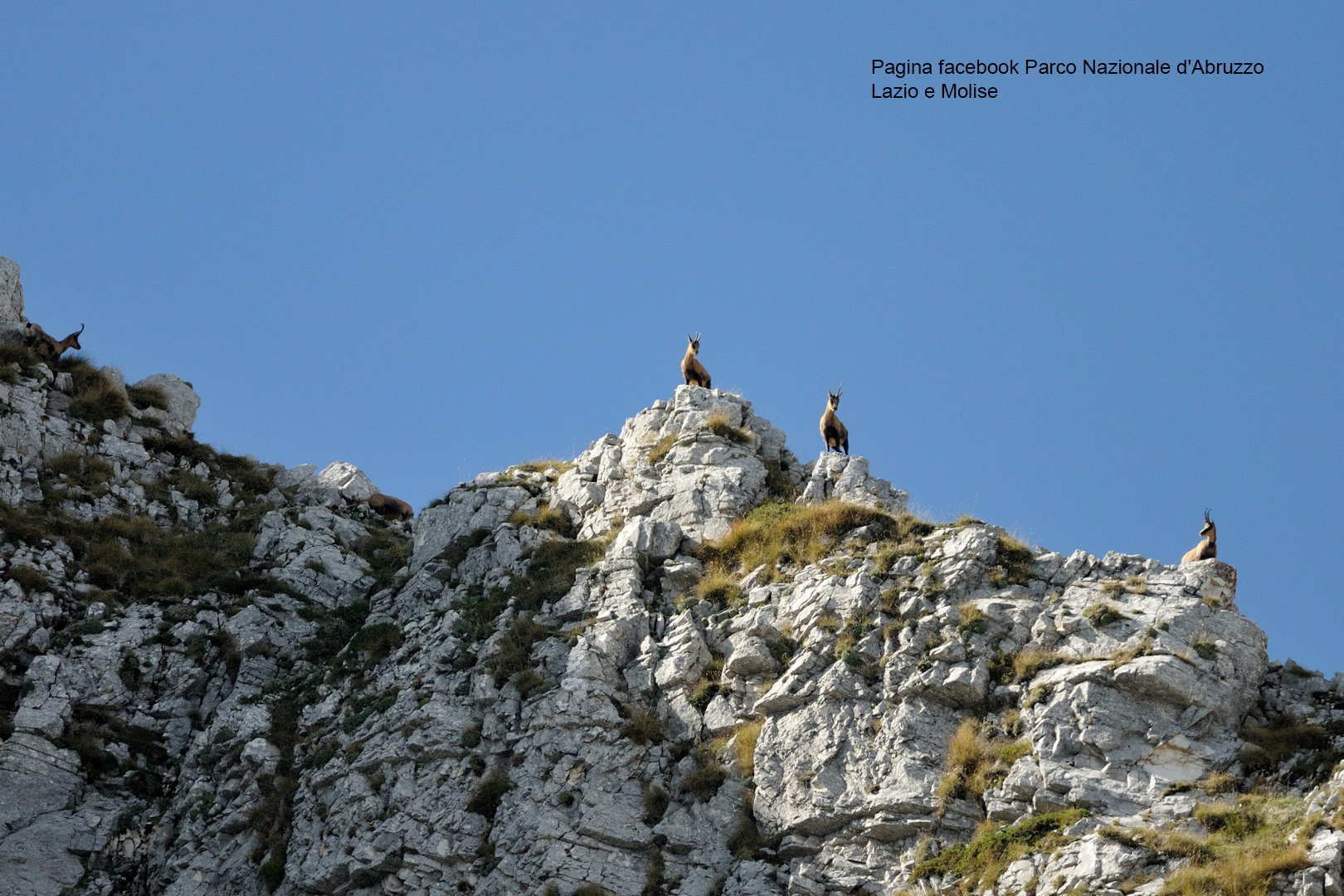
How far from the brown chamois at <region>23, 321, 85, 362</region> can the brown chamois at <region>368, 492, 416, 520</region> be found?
11.2 meters

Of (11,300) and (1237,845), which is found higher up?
(11,300)

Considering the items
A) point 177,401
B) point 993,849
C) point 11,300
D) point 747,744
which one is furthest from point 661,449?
point 11,300

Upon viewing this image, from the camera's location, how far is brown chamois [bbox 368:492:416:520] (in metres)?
43.3

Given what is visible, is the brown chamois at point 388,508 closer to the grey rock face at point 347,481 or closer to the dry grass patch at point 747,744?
the grey rock face at point 347,481

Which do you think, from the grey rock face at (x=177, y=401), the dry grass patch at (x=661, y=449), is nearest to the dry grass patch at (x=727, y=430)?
the dry grass patch at (x=661, y=449)

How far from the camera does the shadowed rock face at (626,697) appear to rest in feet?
74.1

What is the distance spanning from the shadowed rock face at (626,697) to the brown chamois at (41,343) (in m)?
6.20

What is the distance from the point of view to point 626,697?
87.9 ft

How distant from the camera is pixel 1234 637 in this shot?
2378 centimetres

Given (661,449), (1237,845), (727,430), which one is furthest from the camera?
(661,449)

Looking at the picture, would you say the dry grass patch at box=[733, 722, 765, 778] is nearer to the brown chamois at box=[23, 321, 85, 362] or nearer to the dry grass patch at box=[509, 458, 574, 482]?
the dry grass patch at box=[509, 458, 574, 482]

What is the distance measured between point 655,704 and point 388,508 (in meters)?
19.5

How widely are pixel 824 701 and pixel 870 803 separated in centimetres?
246

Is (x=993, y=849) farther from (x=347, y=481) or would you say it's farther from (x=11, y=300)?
(x=11, y=300)
